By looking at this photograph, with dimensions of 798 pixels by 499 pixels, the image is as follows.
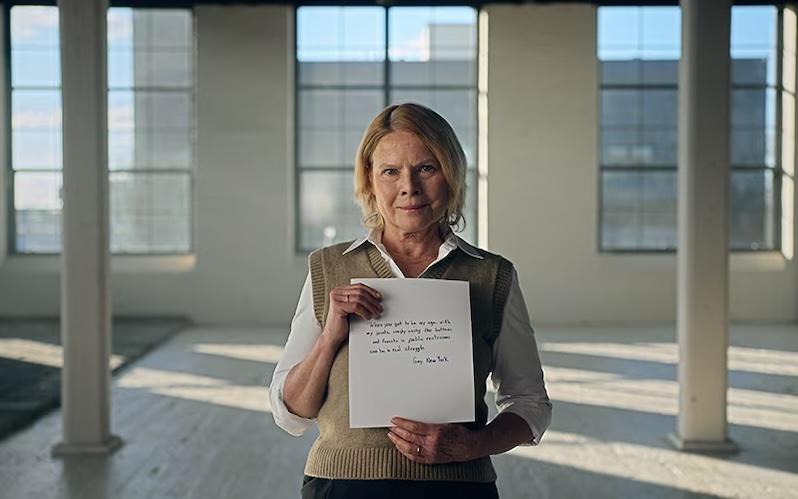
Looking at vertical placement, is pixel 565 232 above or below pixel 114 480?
above

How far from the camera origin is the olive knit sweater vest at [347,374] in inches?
65.3

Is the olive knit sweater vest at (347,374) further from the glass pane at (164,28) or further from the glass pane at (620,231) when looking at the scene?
the glass pane at (164,28)

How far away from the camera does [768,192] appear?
13.1 meters

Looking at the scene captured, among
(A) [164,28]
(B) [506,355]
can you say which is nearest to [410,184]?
(B) [506,355]

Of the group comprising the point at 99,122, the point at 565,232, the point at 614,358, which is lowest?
the point at 614,358

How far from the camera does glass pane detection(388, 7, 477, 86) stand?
43.3 feet

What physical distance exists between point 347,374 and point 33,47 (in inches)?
504

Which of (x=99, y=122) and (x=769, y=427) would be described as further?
(x=769, y=427)

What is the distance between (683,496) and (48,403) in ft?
15.0

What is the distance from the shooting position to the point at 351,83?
13195mm

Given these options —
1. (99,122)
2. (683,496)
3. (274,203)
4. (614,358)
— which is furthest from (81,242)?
(274,203)

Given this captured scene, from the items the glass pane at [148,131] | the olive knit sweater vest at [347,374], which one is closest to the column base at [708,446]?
the olive knit sweater vest at [347,374]

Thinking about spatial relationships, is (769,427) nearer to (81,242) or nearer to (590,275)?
(81,242)

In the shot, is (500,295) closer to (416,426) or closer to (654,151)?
(416,426)
